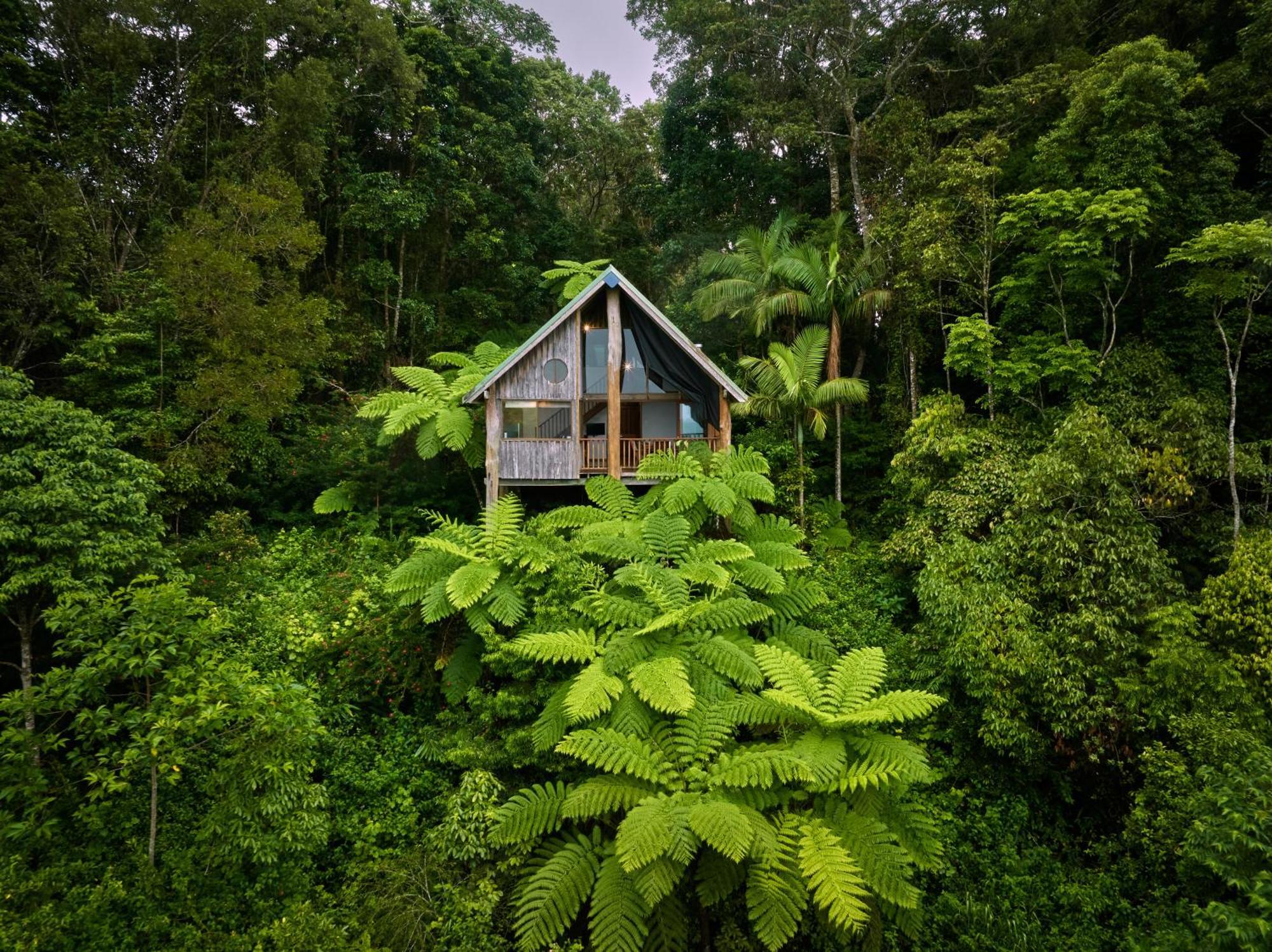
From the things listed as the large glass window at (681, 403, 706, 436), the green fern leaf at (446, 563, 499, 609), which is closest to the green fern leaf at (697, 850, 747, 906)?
the green fern leaf at (446, 563, 499, 609)

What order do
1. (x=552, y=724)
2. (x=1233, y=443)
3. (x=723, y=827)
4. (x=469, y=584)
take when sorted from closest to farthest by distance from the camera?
1. (x=723, y=827)
2. (x=552, y=724)
3. (x=469, y=584)
4. (x=1233, y=443)

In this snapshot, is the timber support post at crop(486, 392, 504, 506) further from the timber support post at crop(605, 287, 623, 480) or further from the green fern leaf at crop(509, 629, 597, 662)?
the green fern leaf at crop(509, 629, 597, 662)

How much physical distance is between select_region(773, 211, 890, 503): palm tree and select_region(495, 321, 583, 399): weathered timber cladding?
20.2ft

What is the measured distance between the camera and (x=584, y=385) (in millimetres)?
12648

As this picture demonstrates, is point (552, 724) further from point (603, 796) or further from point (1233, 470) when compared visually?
point (1233, 470)

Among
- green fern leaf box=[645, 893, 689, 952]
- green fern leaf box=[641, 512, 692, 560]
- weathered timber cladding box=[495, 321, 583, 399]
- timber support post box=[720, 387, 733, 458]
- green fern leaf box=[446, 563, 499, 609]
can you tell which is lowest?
green fern leaf box=[645, 893, 689, 952]

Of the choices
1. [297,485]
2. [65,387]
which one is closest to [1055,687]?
[297,485]

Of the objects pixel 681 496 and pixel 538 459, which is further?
pixel 538 459

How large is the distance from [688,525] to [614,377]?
15.7 feet

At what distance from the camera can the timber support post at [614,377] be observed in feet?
39.4

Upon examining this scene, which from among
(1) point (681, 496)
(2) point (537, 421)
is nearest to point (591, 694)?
(1) point (681, 496)

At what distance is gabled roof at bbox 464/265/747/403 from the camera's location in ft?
38.2

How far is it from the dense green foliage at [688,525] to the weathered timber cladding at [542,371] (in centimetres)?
119

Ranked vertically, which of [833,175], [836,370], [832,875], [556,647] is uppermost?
[833,175]
